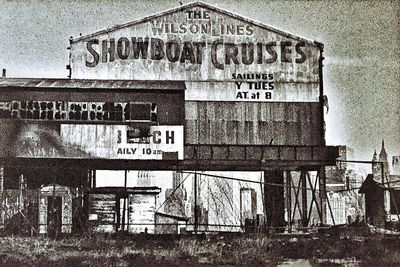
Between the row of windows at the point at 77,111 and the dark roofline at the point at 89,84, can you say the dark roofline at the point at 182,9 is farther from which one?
the row of windows at the point at 77,111

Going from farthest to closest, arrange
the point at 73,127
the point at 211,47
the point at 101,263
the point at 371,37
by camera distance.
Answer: the point at 211,47 < the point at 73,127 < the point at 371,37 < the point at 101,263

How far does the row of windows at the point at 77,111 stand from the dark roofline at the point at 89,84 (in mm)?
863

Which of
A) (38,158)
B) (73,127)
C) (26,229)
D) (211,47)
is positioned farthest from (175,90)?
(26,229)

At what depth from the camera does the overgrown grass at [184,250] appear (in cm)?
1961

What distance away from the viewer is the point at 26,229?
29781 mm

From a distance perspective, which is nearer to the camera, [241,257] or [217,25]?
[241,257]

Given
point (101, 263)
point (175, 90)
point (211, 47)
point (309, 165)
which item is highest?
point (211, 47)

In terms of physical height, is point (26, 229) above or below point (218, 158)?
below

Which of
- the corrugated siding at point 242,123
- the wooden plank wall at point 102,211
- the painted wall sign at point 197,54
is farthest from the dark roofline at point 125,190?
the painted wall sign at point 197,54

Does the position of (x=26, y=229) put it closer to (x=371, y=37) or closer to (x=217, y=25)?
(x=217, y=25)

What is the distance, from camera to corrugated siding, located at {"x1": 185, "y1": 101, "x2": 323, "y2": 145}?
32031mm

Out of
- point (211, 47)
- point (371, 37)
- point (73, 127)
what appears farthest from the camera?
point (211, 47)

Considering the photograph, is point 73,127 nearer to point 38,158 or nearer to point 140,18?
point 38,158

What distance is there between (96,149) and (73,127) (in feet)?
4.65
